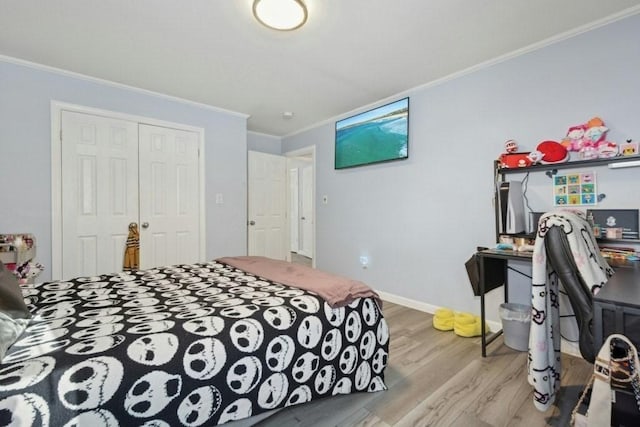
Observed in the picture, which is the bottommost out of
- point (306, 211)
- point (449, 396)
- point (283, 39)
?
point (449, 396)

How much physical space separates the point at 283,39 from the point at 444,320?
8.69 ft

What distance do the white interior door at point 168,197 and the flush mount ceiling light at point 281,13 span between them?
199 cm

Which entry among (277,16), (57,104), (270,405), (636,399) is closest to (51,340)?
(270,405)

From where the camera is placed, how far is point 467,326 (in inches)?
95.7

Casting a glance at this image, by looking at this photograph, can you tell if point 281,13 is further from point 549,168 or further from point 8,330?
point 549,168

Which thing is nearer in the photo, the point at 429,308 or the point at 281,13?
the point at 281,13

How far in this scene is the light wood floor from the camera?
4.88 ft

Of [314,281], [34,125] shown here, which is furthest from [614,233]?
[34,125]

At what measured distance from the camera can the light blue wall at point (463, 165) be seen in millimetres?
1938

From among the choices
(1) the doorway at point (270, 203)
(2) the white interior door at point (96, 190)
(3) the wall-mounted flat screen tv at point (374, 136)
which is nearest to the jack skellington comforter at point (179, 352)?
(2) the white interior door at point (96, 190)

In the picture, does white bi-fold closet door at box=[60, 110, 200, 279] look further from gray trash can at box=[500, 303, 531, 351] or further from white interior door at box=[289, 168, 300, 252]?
gray trash can at box=[500, 303, 531, 351]

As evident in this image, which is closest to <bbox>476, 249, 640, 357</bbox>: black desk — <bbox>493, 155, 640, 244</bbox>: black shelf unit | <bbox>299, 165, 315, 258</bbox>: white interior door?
<bbox>493, 155, 640, 244</bbox>: black shelf unit

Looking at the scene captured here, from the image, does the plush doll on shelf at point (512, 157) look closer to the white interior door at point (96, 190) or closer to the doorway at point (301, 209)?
the white interior door at point (96, 190)

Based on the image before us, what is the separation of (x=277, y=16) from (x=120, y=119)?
7.05ft
